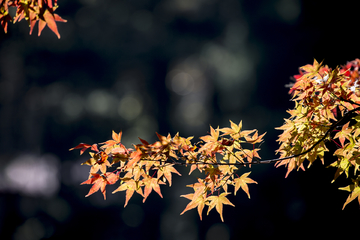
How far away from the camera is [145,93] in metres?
7.68

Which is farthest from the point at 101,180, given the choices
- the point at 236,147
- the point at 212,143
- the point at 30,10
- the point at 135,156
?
the point at 30,10

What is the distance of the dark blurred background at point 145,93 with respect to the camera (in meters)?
6.79

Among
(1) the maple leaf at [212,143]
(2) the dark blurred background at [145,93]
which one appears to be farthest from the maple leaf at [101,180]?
(2) the dark blurred background at [145,93]

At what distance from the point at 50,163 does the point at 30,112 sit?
1.91 m

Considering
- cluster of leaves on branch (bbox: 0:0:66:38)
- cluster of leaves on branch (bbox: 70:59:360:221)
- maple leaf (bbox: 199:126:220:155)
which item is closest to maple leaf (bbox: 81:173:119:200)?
cluster of leaves on branch (bbox: 70:59:360:221)

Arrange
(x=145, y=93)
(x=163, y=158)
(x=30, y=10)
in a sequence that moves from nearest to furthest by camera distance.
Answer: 1. (x=30, y=10)
2. (x=163, y=158)
3. (x=145, y=93)

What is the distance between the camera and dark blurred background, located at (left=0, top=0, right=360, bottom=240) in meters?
6.79

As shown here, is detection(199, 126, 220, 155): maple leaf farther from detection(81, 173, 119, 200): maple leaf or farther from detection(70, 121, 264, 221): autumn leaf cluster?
detection(81, 173, 119, 200): maple leaf

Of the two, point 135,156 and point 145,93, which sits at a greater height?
point 145,93

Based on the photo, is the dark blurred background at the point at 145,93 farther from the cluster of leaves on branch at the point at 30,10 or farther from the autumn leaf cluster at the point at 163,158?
the cluster of leaves on branch at the point at 30,10

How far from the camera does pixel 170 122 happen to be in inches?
292

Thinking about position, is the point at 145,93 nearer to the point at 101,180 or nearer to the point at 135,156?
the point at 101,180

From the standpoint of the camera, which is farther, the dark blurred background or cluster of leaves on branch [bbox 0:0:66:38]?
the dark blurred background

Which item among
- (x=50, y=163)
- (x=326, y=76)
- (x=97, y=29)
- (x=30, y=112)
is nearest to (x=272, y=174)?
(x=326, y=76)
